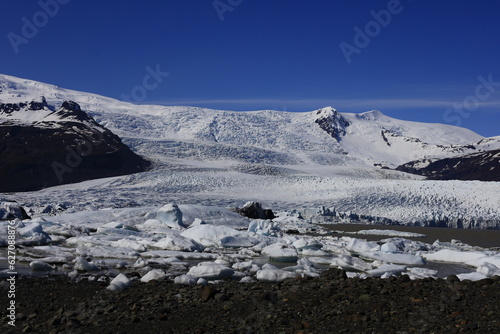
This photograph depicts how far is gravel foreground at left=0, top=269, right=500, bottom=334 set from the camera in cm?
523

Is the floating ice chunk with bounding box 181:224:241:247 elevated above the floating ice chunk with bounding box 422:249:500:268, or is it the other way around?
the floating ice chunk with bounding box 422:249:500:268

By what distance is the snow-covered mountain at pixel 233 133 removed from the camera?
6738cm

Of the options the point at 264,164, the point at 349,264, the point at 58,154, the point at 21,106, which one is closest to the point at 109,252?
the point at 349,264

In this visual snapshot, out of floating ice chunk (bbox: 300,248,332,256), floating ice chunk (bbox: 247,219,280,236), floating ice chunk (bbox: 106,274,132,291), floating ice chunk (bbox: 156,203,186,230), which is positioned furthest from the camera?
floating ice chunk (bbox: 156,203,186,230)

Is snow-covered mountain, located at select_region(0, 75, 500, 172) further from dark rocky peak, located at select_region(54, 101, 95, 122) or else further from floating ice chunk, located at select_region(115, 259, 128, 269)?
floating ice chunk, located at select_region(115, 259, 128, 269)

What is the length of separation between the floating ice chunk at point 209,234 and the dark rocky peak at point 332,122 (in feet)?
305

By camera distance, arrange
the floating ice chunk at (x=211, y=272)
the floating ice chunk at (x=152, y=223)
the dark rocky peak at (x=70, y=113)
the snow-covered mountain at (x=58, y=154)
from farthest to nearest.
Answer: the dark rocky peak at (x=70, y=113) → the snow-covered mountain at (x=58, y=154) → the floating ice chunk at (x=152, y=223) → the floating ice chunk at (x=211, y=272)

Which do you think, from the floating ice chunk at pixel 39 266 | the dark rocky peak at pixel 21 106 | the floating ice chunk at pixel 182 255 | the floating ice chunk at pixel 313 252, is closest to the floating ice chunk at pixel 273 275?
the floating ice chunk at pixel 182 255

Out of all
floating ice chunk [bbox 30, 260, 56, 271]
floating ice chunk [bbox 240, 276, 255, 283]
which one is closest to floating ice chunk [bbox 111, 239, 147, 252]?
floating ice chunk [bbox 30, 260, 56, 271]

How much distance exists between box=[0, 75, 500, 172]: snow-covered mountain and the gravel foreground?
54930 mm

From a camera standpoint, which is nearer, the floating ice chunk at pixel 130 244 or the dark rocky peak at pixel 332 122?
the floating ice chunk at pixel 130 244

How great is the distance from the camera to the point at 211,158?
64.3 meters

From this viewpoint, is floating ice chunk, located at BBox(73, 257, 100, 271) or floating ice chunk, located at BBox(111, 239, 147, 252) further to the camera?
floating ice chunk, located at BBox(111, 239, 147, 252)

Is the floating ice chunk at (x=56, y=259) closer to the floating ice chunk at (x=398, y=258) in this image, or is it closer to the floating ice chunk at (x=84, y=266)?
the floating ice chunk at (x=84, y=266)
